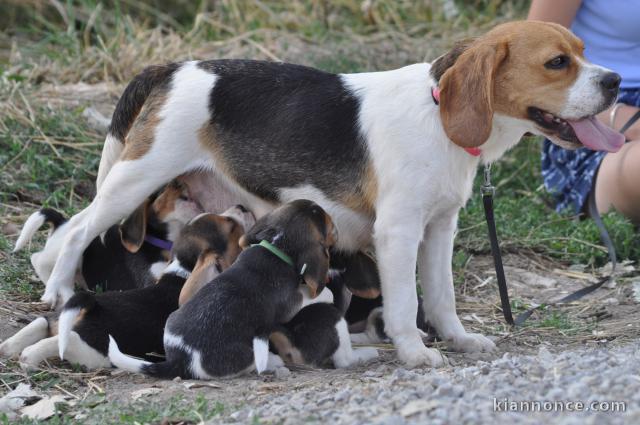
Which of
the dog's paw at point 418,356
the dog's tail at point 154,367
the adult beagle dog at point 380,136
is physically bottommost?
the dog's paw at point 418,356

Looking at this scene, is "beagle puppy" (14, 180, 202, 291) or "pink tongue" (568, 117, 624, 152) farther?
"beagle puppy" (14, 180, 202, 291)

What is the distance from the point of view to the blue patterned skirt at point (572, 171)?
7.57 m

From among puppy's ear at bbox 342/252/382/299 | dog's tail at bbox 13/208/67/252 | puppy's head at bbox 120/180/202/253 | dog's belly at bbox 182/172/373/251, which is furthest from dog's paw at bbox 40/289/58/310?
puppy's ear at bbox 342/252/382/299

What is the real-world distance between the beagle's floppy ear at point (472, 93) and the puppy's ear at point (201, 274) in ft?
4.57

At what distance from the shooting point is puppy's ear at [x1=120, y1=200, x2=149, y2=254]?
5.65 metres

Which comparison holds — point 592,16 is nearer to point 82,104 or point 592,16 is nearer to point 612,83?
point 612,83

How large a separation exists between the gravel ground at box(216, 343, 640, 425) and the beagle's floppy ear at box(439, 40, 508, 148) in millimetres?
1115

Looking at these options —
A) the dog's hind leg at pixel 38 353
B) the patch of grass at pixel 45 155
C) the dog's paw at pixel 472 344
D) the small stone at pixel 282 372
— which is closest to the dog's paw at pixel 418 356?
the dog's paw at pixel 472 344

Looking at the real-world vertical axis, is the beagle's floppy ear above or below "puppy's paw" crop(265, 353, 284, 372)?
above

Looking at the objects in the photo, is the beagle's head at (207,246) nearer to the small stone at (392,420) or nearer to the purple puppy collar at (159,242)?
the purple puppy collar at (159,242)

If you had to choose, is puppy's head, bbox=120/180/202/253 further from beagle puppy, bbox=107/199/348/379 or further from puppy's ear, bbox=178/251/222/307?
beagle puppy, bbox=107/199/348/379

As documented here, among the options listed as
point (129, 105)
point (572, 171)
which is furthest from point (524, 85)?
point (572, 171)

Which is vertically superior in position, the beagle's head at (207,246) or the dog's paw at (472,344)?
the beagle's head at (207,246)

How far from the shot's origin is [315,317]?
4.91m
